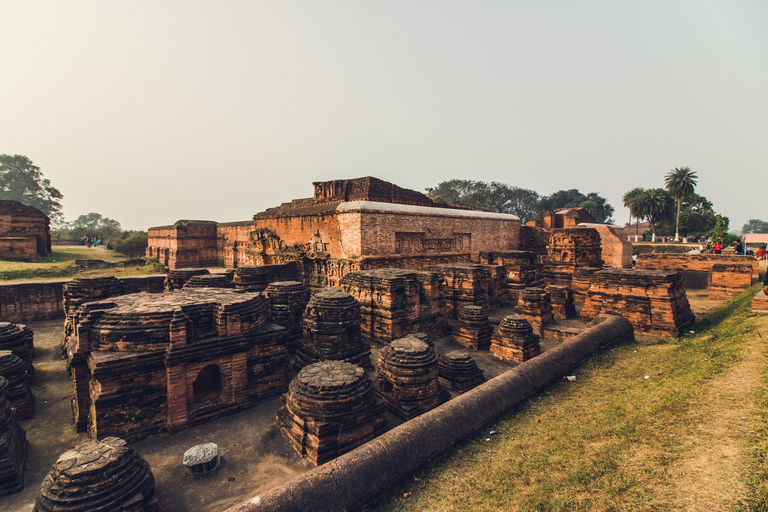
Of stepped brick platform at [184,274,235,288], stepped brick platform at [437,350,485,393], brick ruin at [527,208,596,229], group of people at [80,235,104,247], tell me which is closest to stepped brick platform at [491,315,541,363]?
stepped brick platform at [437,350,485,393]

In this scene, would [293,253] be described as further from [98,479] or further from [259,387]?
[98,479]

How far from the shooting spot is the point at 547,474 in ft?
9.85

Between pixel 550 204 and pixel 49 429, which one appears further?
pixel 550 204

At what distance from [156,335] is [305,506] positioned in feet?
10.5

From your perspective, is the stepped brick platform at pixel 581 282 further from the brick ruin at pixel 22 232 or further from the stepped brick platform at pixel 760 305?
the brick ruin at pixel 22 232

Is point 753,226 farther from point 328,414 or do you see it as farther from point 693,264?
point 328,414

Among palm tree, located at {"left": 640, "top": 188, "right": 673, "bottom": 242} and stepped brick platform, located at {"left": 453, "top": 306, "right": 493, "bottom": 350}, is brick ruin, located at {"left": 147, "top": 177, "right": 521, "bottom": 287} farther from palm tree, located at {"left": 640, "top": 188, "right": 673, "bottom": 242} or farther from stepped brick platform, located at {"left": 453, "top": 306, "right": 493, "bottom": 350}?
palm tree, located at {"left": 640, "top": 188, "right": 673, "bottom": 242}

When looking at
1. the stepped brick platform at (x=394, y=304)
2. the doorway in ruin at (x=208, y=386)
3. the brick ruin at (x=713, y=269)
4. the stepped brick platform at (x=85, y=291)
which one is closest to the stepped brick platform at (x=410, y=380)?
the stepped brick platform at (x=394, y=304)

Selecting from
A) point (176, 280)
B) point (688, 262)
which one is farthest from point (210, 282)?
point (688, 262)

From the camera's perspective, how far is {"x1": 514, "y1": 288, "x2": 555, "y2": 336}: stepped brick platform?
8.27 metres

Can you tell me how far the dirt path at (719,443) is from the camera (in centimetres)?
229

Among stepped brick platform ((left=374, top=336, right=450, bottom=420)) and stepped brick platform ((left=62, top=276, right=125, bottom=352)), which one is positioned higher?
stepped brick platform ((left=62, top=276, right=125, bottom=352))

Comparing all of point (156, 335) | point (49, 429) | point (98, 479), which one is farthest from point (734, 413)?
point (49, 429)

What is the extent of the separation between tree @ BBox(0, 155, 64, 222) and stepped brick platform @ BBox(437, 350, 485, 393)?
191ft
